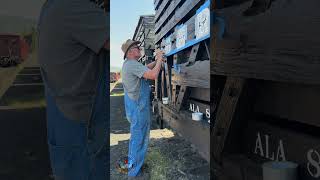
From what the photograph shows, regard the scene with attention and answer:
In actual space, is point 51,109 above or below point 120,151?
above

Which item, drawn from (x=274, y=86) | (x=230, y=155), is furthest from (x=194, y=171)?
(x=274, y=86)

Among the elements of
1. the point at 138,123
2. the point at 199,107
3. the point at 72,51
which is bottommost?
the point at 138,123

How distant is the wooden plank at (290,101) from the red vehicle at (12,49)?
866mm

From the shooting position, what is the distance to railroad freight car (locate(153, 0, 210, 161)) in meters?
3.01

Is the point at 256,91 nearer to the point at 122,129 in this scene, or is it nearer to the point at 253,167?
the point at 253,167

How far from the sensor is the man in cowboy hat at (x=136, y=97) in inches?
145

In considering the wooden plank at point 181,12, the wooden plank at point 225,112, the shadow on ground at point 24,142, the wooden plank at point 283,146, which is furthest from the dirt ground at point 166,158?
the shadow on ground at point 24,142

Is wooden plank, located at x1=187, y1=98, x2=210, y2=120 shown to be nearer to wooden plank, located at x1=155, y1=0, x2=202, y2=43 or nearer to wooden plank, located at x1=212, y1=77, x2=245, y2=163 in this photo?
wooden plank, located at x1=155, y1=0, x2=202, y2=43

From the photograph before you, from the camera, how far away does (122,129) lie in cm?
647

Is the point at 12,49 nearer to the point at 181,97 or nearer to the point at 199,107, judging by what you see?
the point at 199,107

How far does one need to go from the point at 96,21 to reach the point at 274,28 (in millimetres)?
557

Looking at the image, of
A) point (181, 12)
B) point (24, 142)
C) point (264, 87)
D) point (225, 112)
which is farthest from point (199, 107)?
point (24, 142)

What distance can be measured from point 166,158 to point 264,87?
3.26 m

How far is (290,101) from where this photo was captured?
1228mm
